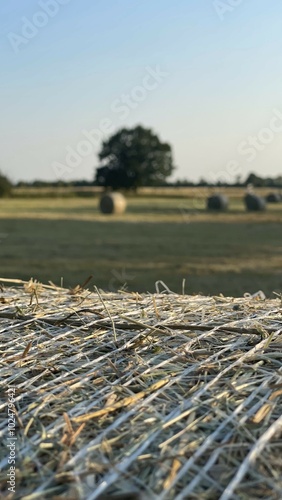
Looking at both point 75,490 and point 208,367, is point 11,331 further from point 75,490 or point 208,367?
point 75,490

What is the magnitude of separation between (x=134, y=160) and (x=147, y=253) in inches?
2612

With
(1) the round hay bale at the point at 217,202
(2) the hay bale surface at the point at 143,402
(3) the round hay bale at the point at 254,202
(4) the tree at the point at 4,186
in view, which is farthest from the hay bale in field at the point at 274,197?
(2) the hay bale surface at the point at 143,402

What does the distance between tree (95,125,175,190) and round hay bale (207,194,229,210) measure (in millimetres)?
38942

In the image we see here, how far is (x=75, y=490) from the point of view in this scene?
175 centimetres

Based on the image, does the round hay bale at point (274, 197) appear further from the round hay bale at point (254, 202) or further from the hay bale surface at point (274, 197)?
the round hay bale at point (254, 202)

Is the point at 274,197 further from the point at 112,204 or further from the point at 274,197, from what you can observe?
the point at 112,204

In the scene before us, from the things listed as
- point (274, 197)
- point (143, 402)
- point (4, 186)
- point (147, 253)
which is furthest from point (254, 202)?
point (143, 402)

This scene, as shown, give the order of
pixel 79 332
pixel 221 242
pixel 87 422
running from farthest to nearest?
pixel 221 242
pixel 79 332
pixel 87 422

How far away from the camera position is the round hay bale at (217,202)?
4147cm

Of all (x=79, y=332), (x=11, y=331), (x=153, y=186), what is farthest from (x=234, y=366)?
(x=153, y=186)

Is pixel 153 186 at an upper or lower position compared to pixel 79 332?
lower

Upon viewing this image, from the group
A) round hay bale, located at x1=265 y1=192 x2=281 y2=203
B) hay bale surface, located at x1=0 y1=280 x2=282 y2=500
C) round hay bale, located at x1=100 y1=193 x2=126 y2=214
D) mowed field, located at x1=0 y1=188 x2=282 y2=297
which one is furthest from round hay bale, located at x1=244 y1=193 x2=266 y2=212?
hay bale surface, located at x1=0 y1=280 x2=282 y2=500

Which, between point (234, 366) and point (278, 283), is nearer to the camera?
point (234, 366)

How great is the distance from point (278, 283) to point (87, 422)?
10830mm
